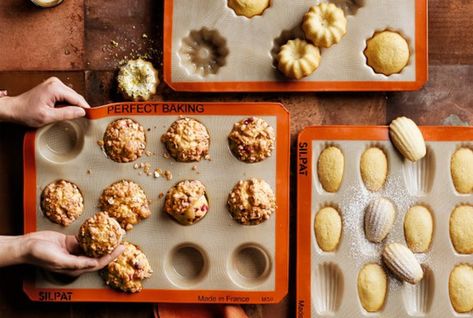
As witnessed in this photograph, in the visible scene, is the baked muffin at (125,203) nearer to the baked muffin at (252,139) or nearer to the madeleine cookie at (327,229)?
the baked muffin at (252,139)

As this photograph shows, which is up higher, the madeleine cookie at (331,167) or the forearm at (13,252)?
the madeleine cookie at (331,167)

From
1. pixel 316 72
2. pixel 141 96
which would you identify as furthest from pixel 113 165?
pixel 316 72

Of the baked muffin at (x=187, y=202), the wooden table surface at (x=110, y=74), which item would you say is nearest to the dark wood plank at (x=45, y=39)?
the wooden table surface at (x=110, y=74)

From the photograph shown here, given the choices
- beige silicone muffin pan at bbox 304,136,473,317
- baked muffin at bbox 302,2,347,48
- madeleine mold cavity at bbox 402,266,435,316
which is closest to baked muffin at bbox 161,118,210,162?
beige silicone muffin pan at bbox 304,136,473,317

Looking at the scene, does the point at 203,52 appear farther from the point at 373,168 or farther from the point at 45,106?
the point at 373,168

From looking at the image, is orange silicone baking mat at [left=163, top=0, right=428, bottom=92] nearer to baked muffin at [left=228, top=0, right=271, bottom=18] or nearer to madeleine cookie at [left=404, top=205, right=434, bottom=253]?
baked muffin at [left=228, top=0, right=271, bottom=18]
